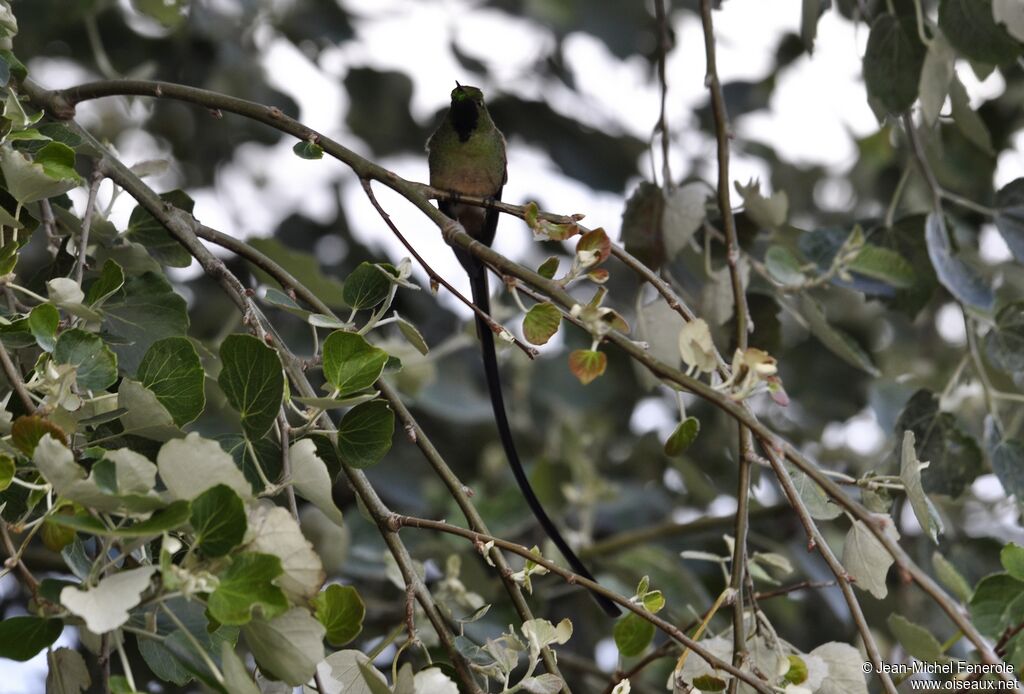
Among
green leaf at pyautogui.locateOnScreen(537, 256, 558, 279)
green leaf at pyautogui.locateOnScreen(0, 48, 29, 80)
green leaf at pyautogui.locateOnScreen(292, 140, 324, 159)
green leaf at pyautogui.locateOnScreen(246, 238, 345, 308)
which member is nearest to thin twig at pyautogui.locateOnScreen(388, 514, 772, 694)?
green leaf at pyautogui.locateOnScreen(537, 256, 558, 279)

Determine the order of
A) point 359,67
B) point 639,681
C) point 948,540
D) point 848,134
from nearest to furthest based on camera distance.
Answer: point 948,540 < point 639,681 < point 359,67 < point 848,134

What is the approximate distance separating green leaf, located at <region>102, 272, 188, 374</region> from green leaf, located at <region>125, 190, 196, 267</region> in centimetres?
6

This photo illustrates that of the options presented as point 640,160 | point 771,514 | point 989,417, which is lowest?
point 771,514

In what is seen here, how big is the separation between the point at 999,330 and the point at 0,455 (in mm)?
1163

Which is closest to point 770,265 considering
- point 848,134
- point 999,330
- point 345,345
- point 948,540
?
point 999,330

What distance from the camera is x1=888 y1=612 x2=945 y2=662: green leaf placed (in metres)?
1.10

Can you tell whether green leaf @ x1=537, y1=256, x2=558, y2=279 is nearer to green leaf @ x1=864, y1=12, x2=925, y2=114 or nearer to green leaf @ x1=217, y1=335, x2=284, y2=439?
green leaf @ x1=217, y1=335, x2=284, y2=439

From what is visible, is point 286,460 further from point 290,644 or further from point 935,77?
point 935,77

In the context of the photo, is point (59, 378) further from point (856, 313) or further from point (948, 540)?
point (856, 313)

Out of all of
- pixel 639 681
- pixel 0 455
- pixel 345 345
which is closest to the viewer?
pixel 0 455

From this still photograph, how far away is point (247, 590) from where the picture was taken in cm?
74

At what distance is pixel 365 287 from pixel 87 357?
0.82 ft

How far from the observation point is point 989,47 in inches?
51.4

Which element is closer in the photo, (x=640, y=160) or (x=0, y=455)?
(x=0, y=455)
